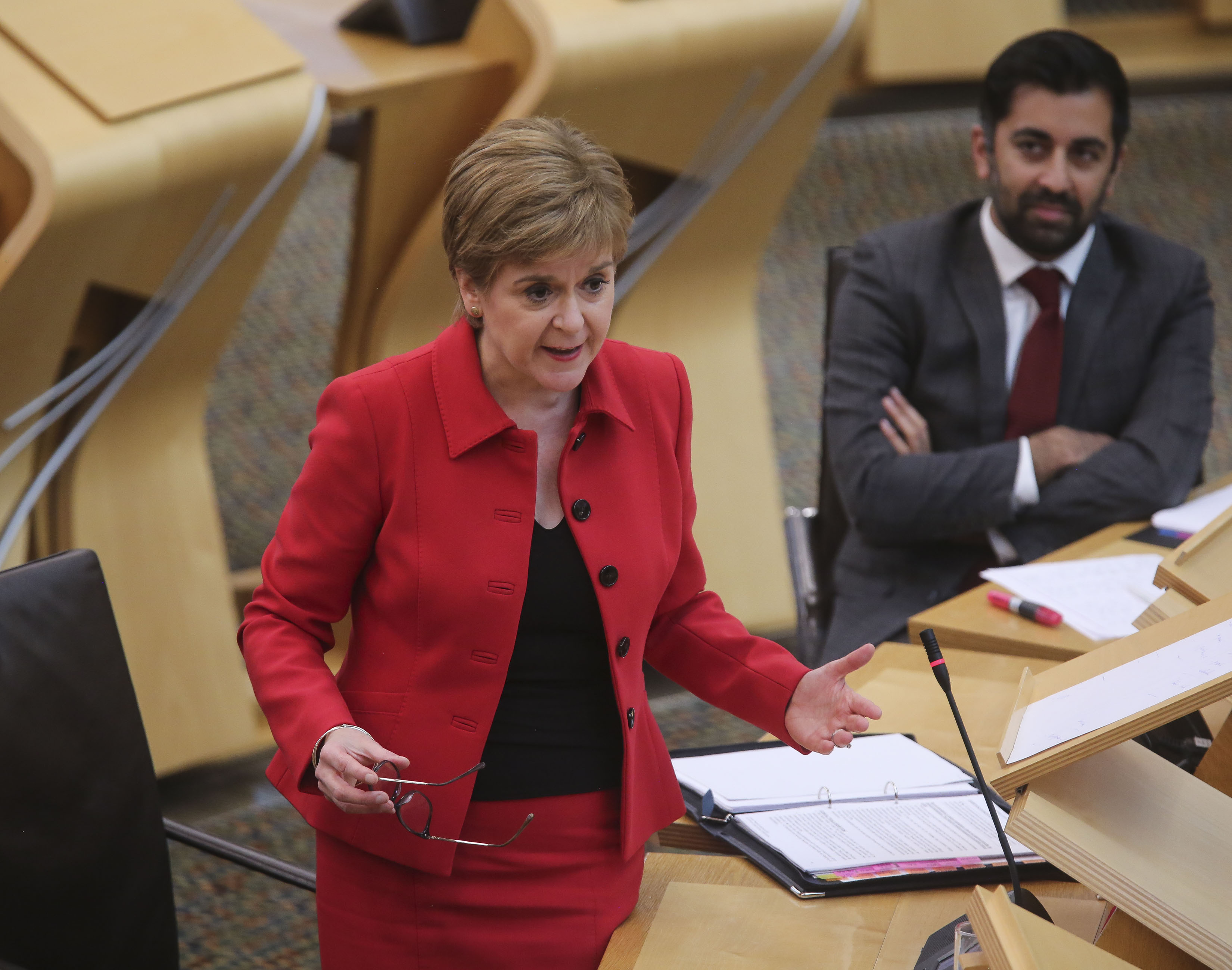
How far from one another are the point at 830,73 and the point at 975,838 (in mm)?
2218

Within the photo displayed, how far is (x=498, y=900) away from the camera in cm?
134

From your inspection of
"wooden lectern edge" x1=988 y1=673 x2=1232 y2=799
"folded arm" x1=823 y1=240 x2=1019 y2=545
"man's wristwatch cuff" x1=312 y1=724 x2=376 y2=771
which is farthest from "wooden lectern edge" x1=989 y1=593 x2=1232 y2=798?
"folded arm" x1=823 y1=240 x2=1019 y2=545

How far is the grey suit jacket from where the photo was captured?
7.51 feet

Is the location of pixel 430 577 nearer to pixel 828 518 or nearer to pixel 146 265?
pixel 828 518

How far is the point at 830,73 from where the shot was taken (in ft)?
10.6

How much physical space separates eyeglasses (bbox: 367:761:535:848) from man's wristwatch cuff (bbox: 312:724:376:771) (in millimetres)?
44

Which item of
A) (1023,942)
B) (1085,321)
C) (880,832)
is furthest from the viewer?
(1085,321)

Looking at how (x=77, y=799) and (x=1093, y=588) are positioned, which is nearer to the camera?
(x=77, y=799)

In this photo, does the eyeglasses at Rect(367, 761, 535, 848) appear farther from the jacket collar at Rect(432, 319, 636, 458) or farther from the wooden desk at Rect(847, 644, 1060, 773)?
the wooden desk at Rect(847, 644, 1060, 773)

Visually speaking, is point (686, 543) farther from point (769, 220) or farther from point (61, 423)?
point (769, 220)

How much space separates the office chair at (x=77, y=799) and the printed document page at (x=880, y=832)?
515 millimetres

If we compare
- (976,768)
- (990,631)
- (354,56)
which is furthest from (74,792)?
(354,56)

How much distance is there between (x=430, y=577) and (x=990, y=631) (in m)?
0.94

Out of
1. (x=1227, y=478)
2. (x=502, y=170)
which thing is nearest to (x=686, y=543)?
(x=502, y=170)
